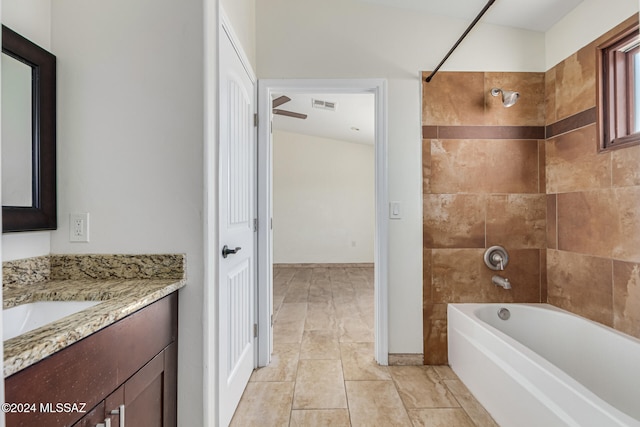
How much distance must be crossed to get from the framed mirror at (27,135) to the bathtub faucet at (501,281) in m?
2.50

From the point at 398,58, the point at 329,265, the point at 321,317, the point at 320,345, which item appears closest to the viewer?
the point at 398,58

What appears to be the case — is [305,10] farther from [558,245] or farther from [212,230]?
[558,245]

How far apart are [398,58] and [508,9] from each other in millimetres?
737

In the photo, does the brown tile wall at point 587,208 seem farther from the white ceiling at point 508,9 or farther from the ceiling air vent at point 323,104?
the ceiling air vent at point 323,104

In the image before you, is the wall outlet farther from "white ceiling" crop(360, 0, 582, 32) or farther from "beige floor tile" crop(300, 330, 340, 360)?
"white ceiling" crop(360, 0, 582, 32)

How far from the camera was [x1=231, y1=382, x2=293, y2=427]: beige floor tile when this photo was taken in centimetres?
175

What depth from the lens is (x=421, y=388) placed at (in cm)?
204

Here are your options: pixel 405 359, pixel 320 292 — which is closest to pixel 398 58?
pixel 405 359

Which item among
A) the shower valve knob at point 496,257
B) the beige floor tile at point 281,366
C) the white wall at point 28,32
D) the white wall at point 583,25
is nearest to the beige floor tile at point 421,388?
the beige floor tile at point 281,366

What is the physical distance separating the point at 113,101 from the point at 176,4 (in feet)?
1.53

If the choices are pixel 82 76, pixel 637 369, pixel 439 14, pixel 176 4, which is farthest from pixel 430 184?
pixel 82 76

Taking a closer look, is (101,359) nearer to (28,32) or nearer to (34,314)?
(34,314)

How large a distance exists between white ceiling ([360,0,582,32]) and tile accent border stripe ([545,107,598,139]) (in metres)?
0.68

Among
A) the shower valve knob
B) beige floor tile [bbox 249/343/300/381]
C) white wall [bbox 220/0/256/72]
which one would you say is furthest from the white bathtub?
white wall [bbox 220/0/256/72]
